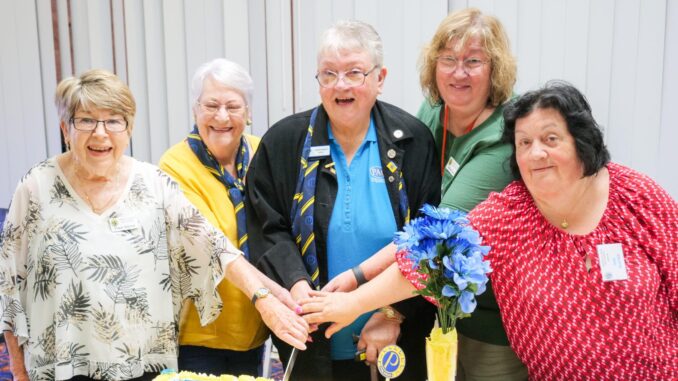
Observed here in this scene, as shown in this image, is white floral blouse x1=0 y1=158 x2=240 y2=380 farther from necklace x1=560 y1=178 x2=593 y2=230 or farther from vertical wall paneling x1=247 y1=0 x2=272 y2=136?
vertical wall paneling x1=247 y1=0 x2=272 y2=136

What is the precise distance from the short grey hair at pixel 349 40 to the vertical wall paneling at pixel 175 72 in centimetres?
177

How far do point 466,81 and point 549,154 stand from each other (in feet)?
1.63

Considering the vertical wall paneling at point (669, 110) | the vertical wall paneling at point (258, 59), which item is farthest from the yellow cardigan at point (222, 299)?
the vertical wall paneling at point (669, 110)

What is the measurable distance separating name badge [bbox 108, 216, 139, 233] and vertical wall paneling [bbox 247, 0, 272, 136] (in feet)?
5.37

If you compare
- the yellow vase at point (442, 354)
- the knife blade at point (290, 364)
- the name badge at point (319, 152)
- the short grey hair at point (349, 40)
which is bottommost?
the knife blade at point (290, 364)

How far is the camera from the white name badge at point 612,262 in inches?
59.9

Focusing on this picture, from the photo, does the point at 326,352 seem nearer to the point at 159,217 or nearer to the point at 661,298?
the point at 159,217

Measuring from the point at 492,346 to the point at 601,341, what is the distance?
1.38 feet

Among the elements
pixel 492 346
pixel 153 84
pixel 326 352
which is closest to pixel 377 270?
pixel 326 352

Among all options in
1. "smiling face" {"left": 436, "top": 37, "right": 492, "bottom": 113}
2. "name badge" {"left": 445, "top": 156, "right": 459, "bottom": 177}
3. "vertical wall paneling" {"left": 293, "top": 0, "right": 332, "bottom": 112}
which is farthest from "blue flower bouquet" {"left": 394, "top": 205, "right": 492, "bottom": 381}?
"vertical wall paneling" {"left": 293, "top": 0, "right": 332, "bottom": 112}

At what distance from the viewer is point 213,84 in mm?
2111

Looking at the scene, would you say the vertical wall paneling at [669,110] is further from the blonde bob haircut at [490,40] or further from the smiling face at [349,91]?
the smiling face at [349,91]

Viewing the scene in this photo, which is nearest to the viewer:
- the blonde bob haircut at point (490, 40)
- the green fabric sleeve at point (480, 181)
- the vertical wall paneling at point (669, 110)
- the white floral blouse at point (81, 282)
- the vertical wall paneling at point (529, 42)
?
the white floral blouse at point (81, 282)

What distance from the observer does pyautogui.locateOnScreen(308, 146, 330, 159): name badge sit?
1923mm
